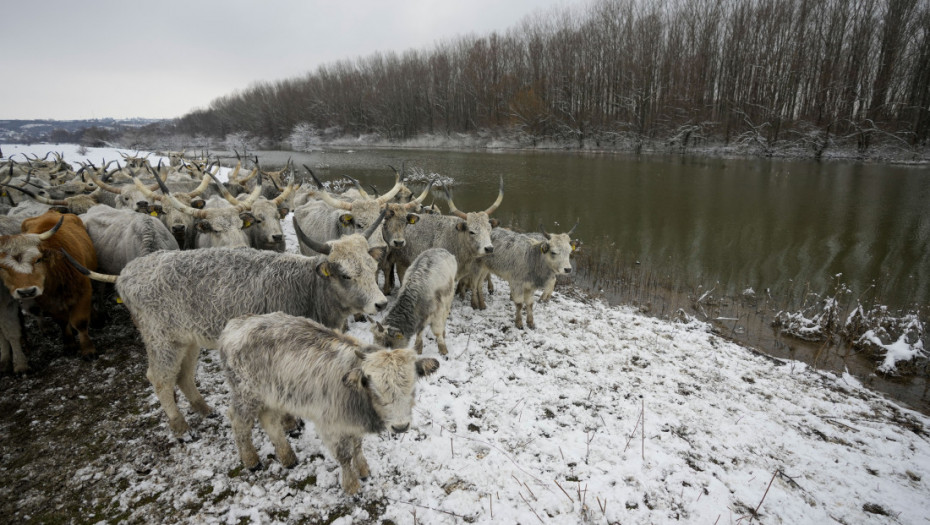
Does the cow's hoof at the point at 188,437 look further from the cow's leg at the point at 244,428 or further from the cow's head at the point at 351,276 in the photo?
the cow's head at the point at 351,276

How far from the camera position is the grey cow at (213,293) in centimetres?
382

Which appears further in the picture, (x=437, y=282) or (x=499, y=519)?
(x=437, y=282)

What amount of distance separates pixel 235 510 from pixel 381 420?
162 centimetres

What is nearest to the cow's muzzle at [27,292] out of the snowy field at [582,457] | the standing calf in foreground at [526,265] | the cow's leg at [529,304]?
the snowy field at [582,457]

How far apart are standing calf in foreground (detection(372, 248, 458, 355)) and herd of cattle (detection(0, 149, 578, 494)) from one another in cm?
2

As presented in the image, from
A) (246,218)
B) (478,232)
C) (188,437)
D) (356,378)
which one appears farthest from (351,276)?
(478,232)

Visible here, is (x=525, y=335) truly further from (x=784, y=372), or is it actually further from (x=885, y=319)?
Result: (x=885, y=319)

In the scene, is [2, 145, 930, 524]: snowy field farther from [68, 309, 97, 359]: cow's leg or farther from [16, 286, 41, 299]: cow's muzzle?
Answer: [16, 286, 41, 299]: cow's muzzle

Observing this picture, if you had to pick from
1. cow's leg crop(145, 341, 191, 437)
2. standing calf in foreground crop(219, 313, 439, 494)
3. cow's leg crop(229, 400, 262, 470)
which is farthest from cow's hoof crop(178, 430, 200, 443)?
standing calf in foreground crop(219, 313, 439, 494)

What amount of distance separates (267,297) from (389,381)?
2172 mm

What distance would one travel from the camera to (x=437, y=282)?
5.59 metres

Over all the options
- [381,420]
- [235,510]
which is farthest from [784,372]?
[235,510]

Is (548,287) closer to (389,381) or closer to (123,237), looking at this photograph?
(389,381)

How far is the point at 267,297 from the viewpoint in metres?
4.14
